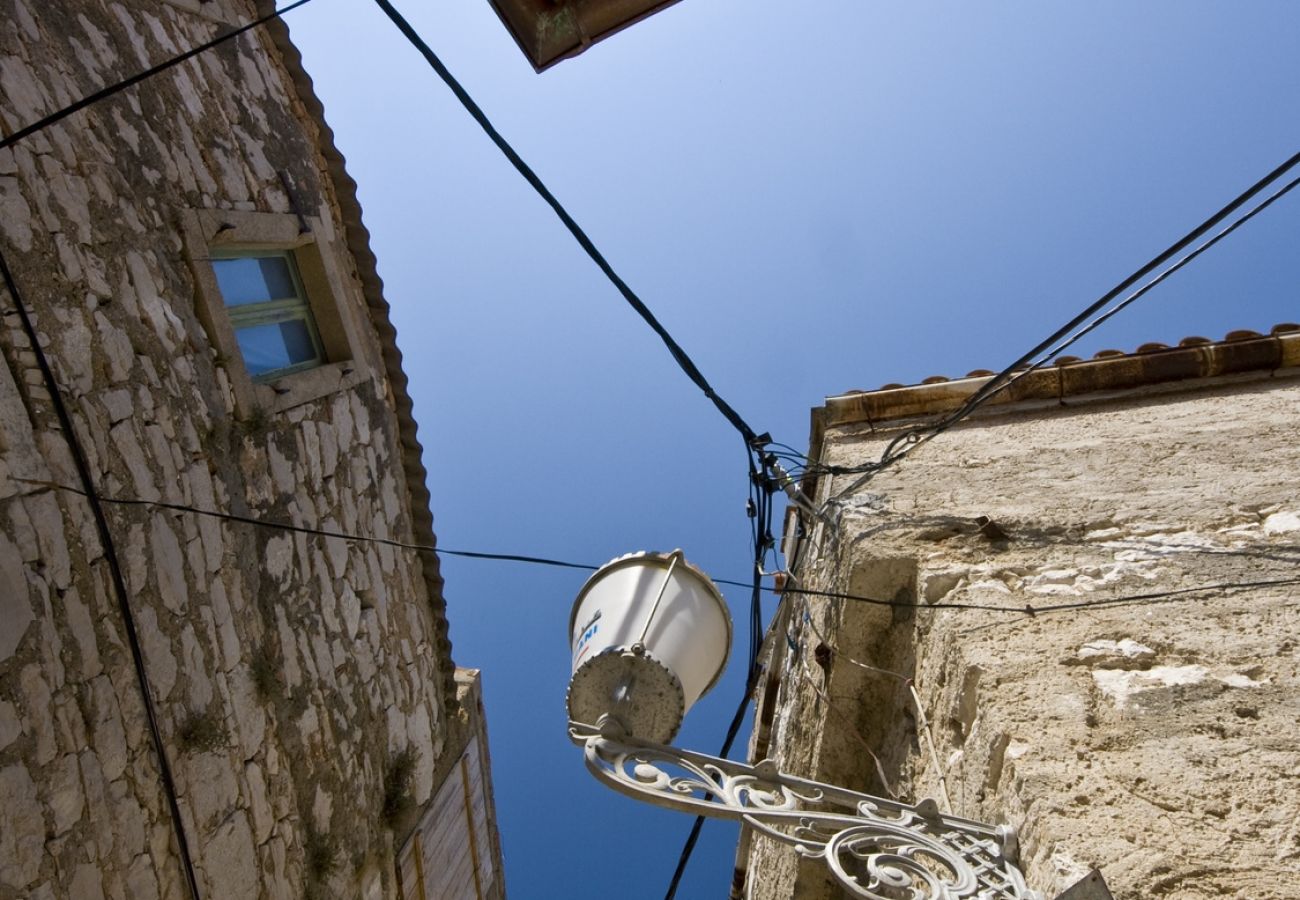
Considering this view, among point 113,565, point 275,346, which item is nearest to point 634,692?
point 113,565

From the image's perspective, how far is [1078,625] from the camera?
269 cm

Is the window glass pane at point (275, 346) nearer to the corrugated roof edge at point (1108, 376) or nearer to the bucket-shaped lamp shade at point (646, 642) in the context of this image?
the bucket-shaped lamp shade at point (646, 642)

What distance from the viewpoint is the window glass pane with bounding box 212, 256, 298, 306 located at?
14.5ft

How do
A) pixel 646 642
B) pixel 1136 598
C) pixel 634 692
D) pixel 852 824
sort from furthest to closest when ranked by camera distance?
pixel 646 642, pixel 634 692, pixel 1136 598, pixel 852 824

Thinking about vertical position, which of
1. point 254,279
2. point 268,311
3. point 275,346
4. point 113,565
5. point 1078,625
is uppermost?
point 254,279

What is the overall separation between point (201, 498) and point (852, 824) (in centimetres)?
268

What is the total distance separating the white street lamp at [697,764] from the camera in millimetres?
2127

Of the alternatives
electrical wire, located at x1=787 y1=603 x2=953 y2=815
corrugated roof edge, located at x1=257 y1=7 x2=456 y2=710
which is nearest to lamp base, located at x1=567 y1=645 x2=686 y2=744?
electrical wire, located at x1=787 y1=603 x2=953 y2=815

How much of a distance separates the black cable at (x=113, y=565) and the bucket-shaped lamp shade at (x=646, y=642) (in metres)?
1.38

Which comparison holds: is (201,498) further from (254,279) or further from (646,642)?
(646,642)

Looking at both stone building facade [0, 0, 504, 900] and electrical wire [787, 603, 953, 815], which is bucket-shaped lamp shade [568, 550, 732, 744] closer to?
electrical wire [787, 603, 953, 815]

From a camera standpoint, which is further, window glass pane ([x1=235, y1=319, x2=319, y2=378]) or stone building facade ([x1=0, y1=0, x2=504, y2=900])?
window glass pane ([x1=235, y1=319, x2=319, y2=378])

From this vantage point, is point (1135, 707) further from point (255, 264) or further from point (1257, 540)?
point (255, 264)

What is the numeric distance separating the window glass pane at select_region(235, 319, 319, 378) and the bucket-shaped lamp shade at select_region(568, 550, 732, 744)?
1.90 metres
